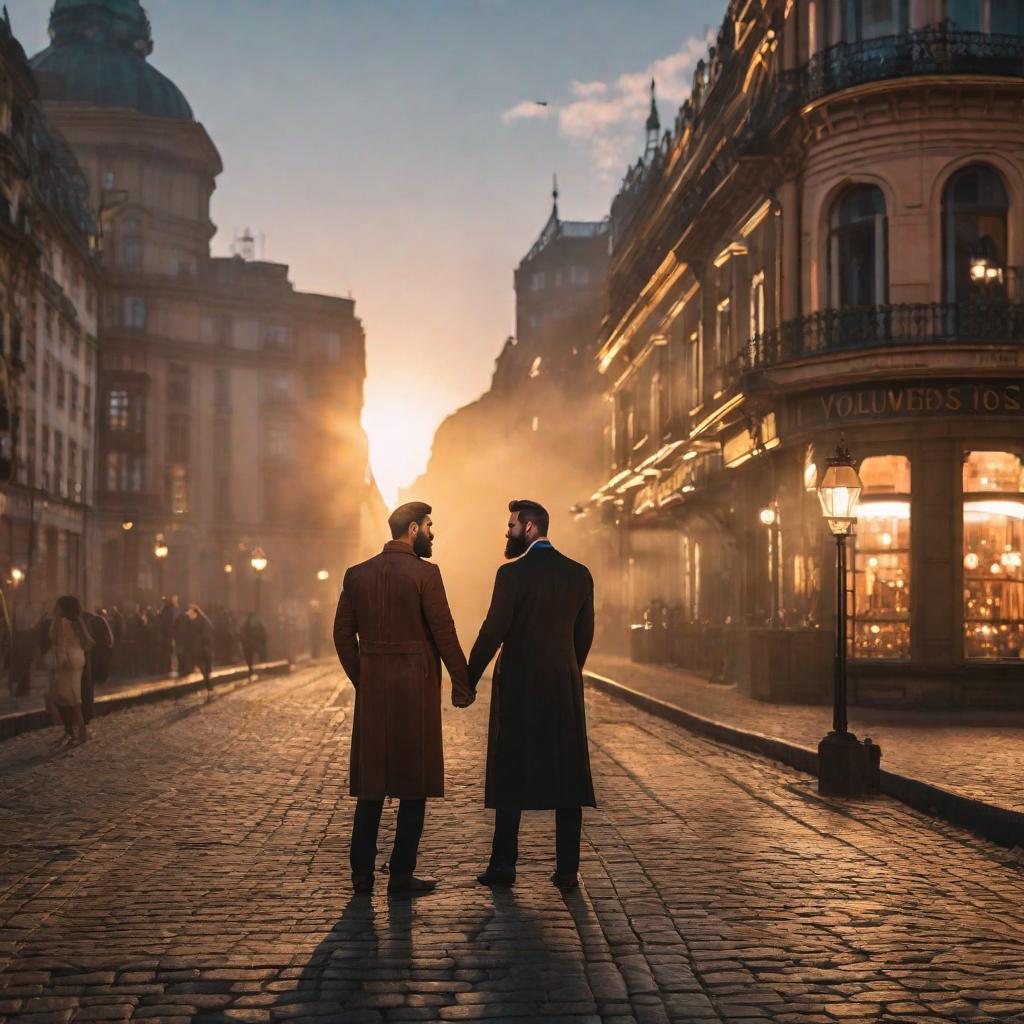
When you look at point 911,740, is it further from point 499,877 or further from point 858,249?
point 858,249

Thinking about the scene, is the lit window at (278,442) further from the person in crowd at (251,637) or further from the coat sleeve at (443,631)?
the coat sleeve at (443,631)

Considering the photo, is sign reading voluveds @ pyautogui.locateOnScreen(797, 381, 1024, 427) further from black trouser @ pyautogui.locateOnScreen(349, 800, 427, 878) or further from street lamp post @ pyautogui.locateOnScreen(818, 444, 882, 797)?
black trouser @ pyautogui.locateOnScreen(349, 800, 427, 878)

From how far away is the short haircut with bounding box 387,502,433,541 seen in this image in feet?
24.8

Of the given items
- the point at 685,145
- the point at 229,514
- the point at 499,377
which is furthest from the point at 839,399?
the point at 499,377

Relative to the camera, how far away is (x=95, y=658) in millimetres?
19781

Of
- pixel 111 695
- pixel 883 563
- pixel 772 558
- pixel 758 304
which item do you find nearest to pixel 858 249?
pixel 758 304

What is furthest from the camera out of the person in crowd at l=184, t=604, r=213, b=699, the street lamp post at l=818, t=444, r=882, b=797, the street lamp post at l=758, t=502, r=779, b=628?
the person in crowd at l=184, t=604, r=213, b=699

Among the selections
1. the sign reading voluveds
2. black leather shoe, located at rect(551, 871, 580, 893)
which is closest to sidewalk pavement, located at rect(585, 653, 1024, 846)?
black leather shoe, located at rect(551, 871, 580, 893)

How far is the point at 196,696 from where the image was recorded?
28.1 m

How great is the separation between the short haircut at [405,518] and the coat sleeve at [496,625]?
19.4 inches

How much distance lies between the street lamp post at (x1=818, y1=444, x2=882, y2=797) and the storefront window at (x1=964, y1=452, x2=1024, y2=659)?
9.05 metres

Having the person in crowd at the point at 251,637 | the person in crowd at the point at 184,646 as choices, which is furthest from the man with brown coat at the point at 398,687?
the person in crowd at the point at 251,637

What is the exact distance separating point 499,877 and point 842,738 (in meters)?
5.19

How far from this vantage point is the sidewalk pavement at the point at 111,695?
61.4ft
